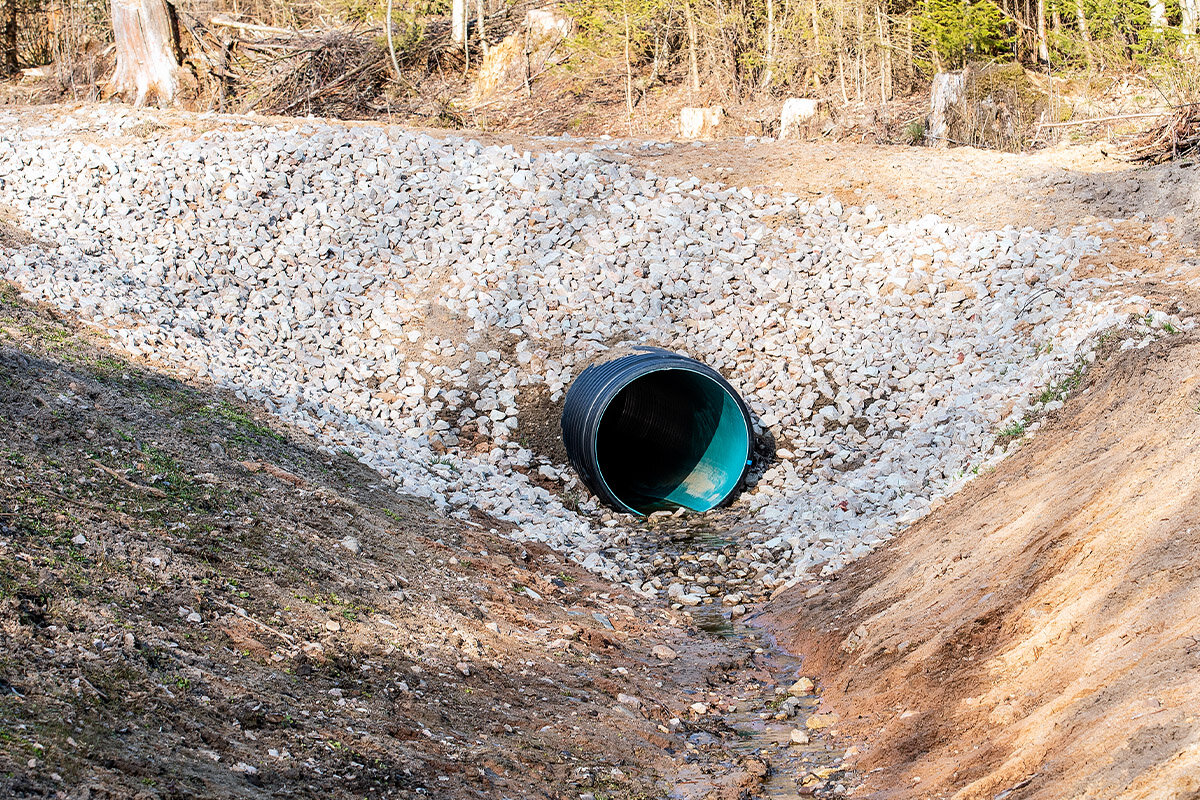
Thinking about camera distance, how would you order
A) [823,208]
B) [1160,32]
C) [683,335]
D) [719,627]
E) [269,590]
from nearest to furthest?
[269,590] → [719,627] → [683,335] → [823,208] → [1160,32]

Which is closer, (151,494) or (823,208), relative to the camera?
(151,494)

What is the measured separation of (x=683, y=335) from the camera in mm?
9117

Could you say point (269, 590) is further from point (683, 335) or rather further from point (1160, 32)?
point (1160, 32)

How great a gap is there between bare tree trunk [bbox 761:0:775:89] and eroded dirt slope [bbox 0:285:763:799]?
472 inches

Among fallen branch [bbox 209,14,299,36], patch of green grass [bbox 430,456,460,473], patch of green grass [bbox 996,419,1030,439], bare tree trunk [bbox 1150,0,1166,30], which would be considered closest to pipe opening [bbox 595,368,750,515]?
patch of green grass [bbox 430,456,460,473]

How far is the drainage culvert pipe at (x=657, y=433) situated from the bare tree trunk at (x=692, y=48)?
931 cm

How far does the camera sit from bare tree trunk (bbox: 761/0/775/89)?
16297mm

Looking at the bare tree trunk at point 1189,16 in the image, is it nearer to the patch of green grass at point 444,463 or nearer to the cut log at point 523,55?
the cut log at point 523,55

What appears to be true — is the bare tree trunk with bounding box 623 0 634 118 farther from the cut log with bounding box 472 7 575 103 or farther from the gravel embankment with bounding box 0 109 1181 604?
the gravel embankment with bounding box 0 109 1181 604

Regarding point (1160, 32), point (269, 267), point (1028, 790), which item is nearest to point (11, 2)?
point (269, 267)

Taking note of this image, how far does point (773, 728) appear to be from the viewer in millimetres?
4617

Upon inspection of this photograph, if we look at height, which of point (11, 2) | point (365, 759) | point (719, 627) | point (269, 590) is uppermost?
point (11, 2)

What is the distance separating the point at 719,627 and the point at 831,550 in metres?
1.08

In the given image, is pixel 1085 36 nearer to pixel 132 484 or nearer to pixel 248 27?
pixel 248 27
